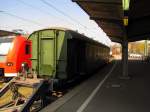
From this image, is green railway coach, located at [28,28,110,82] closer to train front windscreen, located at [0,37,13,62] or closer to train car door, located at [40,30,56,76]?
train car door, located at [40,30,56,76]

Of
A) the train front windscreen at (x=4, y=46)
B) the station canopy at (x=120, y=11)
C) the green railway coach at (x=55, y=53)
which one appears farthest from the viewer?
the train front windscreen at (x=4, y=46)

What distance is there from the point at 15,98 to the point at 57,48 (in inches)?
191

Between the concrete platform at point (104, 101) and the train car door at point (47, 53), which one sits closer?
the concrete platform at point (104, 101)

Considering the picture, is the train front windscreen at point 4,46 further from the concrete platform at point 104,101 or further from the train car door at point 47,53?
the concrete platform at point 104,101

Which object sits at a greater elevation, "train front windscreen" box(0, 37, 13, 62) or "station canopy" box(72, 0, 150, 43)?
"station canopy" box(72, 0, 150, 43)

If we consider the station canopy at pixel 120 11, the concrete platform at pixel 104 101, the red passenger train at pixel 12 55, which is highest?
the station canopy at pixel 120 11

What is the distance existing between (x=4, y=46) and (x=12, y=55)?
895 millimetres

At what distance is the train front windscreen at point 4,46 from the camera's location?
1896cm

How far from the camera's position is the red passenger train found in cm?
1861

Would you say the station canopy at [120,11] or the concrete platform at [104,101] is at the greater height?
the station canopy at [120,11]

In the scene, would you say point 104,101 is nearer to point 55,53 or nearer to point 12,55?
point 55,53

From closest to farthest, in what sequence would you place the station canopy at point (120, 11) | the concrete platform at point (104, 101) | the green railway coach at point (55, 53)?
1. the concrete platform at point (104, 101)
2. the green railway coach at point (55, 53)
3. the station canopy at point (120, 11)

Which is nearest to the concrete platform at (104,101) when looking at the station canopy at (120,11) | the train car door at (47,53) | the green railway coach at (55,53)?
the green railway coach at (55,53)

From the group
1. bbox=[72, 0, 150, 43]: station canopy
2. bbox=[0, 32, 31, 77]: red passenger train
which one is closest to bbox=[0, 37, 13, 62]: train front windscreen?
bbox=[0, 32, 31, 77]: red passenger train
